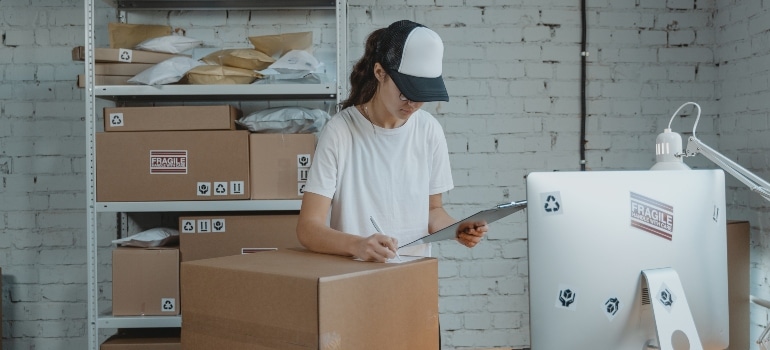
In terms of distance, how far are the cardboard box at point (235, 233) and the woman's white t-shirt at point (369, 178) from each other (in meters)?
0.84

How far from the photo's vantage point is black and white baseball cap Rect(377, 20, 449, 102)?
158 centimetres

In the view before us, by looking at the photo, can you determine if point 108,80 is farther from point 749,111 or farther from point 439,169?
point 749,111

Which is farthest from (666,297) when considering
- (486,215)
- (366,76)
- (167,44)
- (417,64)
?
(167,44)

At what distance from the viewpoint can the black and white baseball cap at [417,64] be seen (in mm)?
1577

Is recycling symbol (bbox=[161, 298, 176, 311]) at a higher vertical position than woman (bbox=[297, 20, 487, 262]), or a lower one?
lower

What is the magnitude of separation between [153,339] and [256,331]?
151 cm

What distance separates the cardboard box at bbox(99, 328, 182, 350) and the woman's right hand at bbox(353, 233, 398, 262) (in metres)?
1.22

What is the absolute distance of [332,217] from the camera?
68.4 inches

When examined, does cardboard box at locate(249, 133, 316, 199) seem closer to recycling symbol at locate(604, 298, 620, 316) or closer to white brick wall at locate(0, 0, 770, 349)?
white brick wall at locate(0, 0, 770, 349)

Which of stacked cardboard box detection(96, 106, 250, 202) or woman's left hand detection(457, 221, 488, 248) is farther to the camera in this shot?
stacked cardboard box detection(96, 106, 250, 202)

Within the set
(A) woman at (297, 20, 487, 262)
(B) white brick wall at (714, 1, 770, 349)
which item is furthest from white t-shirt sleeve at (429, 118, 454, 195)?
(B) white brick wall at (714, 1, 770, 349)

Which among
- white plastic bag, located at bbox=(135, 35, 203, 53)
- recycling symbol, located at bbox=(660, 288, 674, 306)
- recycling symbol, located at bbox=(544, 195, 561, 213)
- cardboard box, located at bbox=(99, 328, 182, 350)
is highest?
white plastic bag, located at bbox=(135, 35, 203, 53)

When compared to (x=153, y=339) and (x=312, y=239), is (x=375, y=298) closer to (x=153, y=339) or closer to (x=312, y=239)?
(x=312, y=239)

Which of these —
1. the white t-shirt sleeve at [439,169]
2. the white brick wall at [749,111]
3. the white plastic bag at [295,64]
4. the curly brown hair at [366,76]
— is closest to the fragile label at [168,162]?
the white plastic bag at [295,64]
